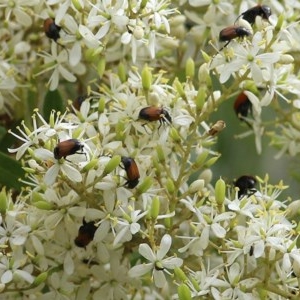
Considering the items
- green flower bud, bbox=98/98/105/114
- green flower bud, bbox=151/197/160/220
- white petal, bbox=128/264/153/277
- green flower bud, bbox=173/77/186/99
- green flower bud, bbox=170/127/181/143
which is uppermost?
green flower bud, bbox=173/77/186/99

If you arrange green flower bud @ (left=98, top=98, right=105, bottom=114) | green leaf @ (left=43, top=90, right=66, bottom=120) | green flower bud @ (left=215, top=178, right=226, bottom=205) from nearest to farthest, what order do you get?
green flower bud @ (left=215, top=178, right=226, bottom=205) < green flower bud @ (left=98, top=98, right=105, bottom=114) < green leaf @ (left=43, top=90, right=66, bottom=120)

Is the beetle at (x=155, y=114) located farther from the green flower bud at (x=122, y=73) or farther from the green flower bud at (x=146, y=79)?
the green flower bud at (x=122, y=73)

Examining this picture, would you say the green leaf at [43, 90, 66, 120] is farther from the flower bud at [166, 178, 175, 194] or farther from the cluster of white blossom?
the flower bud at [166, 178, 175, 194]

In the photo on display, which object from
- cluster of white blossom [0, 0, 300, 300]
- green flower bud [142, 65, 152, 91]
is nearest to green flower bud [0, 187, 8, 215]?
cluster of white blossom [0, 0, 300, 300]

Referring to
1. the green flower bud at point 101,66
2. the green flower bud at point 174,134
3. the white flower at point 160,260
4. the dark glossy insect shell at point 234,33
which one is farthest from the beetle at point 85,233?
the dark glossy insect shell at point 234,33

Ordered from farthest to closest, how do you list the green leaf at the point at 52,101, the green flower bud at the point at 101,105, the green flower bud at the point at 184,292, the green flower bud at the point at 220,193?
1. the green leaf at the point at 52,101
2. the green flower bud at the point at 101,105
3. the green flower bud at the point at 220,193
4. the green flower bud at the point at 184,292

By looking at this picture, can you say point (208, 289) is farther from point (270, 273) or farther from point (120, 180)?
point (120, 180)
